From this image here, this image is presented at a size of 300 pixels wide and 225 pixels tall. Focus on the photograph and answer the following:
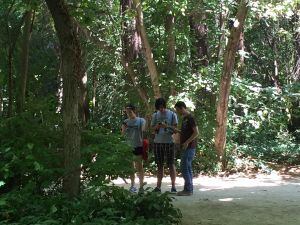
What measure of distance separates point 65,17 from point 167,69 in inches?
298

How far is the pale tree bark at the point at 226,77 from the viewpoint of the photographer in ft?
38.1

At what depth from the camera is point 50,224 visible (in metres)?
5.16

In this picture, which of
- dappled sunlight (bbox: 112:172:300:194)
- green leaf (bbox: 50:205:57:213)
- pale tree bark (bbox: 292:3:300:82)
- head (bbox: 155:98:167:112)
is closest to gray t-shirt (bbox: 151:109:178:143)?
head (bbox: 155:98:167:112)

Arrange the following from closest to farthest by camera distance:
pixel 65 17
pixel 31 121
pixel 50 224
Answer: pixel 50 224
pixel 65 17
pixel 31 121

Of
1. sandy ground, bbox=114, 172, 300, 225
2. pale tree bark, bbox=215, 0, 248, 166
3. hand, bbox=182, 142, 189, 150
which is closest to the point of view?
sandy ground, bbox=114, 172, 300, 225

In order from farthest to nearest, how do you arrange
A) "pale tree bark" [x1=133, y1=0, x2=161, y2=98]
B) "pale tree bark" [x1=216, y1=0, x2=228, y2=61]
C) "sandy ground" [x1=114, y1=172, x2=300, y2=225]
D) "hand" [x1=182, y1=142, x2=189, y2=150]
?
"pale tree bark" [x1=216, y1=0, x2=228, y2=61] < "pale tree bark" [x1=133, y1=0, x2=161, y2=98] < "hand" [x1=182, y1=142, x2=189, y2=150] < "sandy ground" [x1=114, y1=172, x2=300, y2=225]

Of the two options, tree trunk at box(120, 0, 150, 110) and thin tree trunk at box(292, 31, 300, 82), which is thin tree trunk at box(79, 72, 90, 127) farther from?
thin tree trunk at box(292, 31, 300, 82)

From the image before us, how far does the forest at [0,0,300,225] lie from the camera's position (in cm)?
618

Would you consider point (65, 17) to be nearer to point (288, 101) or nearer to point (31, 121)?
point (31, 121)

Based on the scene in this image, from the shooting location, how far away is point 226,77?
39.6 ft

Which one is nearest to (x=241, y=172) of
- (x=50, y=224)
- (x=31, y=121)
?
(x=31, y=121)

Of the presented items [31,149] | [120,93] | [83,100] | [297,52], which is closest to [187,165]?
[31,149]

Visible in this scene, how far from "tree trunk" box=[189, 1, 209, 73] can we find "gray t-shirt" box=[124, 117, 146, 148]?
17.8 ft

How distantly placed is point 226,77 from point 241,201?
454 centimetres
